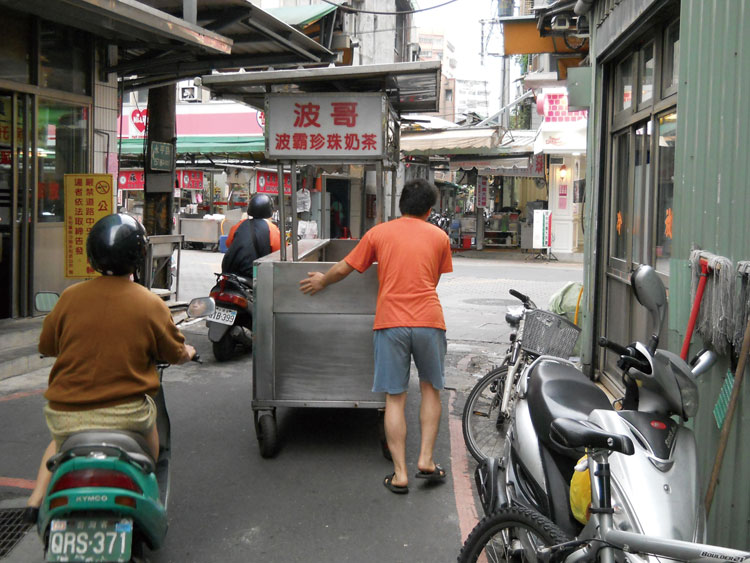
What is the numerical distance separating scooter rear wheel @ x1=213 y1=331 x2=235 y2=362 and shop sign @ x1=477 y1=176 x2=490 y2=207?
60.3 ft

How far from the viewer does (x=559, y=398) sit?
3410 mm

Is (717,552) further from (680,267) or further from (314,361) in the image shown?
(314,361)

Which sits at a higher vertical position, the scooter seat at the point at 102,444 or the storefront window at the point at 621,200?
the storefront window at the point at 621,200

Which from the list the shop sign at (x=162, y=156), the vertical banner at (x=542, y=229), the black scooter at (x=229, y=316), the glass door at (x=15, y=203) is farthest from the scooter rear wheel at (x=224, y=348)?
the vertical banner at (x=542, y=229)

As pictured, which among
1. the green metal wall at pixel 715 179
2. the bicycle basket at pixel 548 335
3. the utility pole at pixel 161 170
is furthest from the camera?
the utility pole at pixel 161 170

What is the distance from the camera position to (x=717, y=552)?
2.08 metres

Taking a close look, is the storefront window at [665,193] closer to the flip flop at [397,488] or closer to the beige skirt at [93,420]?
the flip flop at [397,488]

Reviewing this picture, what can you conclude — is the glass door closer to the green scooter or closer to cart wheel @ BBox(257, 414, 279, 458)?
cart wheel @ BBox(257, 414, 279, 458)

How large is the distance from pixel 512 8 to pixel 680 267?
21.3 meters

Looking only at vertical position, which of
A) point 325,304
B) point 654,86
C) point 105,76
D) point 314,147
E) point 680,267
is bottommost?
point 325,304

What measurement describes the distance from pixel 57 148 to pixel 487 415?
6.37 meters

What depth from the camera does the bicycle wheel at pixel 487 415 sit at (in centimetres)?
536

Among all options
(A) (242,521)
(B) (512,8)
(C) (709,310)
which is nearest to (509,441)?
(C) (709,310)

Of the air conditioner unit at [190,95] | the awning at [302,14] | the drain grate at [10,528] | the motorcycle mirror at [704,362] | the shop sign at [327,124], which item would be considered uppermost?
the air conditioner unit at [190,95]
